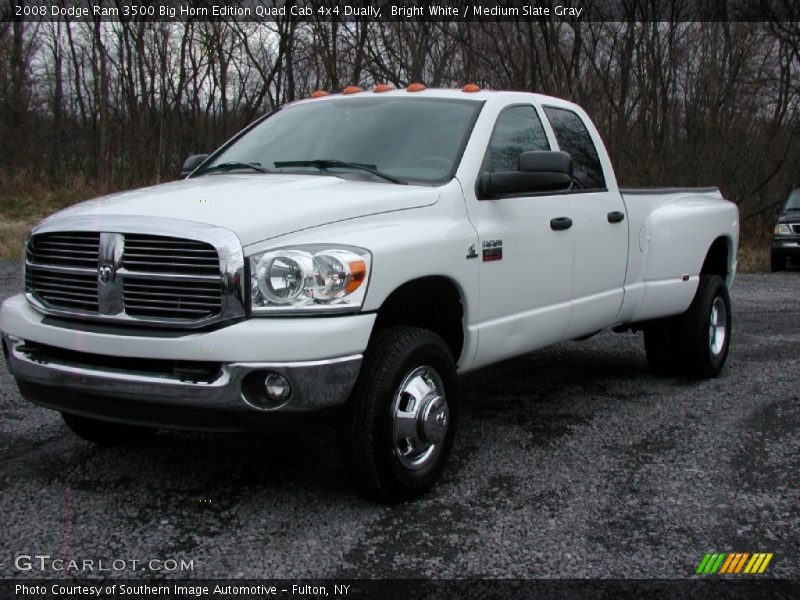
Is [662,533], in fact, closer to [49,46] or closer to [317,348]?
[317,348]

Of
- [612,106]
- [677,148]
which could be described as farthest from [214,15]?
[677,148]

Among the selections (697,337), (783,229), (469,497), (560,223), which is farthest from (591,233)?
(783,229)

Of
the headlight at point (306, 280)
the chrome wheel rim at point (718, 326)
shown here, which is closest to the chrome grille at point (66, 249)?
the headlight at point (306, 280)

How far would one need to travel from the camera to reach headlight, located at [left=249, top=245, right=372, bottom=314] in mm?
3570

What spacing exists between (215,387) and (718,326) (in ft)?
15.2

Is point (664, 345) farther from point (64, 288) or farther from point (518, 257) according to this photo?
point (64, 288)

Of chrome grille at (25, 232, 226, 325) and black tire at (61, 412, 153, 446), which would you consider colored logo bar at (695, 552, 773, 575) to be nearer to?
chrome grille at (25, 232, 226, 325)

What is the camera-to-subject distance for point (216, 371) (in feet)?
11.7

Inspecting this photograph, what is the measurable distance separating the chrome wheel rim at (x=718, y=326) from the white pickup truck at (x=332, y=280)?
69.7 inches

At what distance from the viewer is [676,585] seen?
10.7ft

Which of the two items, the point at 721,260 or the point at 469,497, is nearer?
the point at 469,497

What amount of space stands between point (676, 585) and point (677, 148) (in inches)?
790

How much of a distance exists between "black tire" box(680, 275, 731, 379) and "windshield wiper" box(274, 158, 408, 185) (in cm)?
305

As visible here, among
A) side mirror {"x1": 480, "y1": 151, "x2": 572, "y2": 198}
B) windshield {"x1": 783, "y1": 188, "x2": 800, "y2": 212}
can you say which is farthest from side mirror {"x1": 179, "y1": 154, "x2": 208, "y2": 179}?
windshield {"x1": 783, "y1": 188, "x2": 800, "y2": 212}
